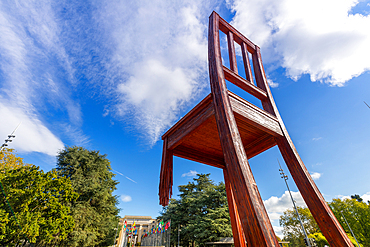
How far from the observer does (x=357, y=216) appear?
77.4 ft

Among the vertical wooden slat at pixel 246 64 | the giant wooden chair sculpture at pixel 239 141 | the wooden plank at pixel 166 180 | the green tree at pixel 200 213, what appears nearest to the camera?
the giant wooden chair sculpture at pixel 239 141

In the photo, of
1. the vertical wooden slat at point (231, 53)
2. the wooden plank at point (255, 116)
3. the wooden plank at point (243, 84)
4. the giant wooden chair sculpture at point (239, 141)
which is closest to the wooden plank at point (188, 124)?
the giant wooden chair sculpture at point (239, 141)

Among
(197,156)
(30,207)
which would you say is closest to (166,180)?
(197,156)

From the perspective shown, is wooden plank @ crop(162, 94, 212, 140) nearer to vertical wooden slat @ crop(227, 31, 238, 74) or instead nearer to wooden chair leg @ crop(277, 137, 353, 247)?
vertical wooden slat @ crop(227, 31, 238, 74)

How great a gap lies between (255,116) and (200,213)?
22021 mm

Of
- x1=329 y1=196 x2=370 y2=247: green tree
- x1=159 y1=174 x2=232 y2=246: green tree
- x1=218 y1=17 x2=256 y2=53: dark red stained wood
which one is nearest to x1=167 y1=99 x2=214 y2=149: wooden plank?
x1=218 y1=17 x2=256 y2=53: dark red stained wood

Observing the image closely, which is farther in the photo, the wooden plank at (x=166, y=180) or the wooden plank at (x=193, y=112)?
the wooden plank at (x=166, y=180)

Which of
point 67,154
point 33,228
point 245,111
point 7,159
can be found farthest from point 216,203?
point 7,159

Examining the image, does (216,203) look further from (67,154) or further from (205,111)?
(205,111)

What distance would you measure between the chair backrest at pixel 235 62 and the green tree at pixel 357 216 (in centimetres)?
3118

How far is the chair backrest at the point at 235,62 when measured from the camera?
328cm

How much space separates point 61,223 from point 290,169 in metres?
18.9

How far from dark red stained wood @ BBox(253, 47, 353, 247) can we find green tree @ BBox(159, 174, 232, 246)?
18.6 metres

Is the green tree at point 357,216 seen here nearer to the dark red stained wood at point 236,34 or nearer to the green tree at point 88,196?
the dark red stained wood at point 236,34
